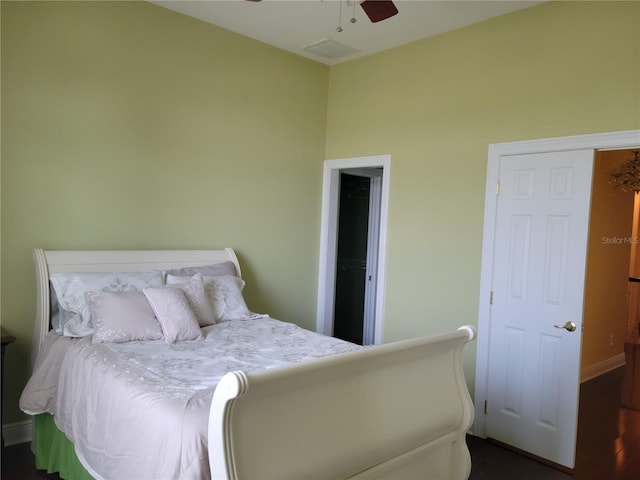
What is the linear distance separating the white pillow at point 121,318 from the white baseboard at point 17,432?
40.1 inches

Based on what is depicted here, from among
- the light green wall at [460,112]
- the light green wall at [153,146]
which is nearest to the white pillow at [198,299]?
the light green wall at [153,146]

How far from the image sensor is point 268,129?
4395 mm

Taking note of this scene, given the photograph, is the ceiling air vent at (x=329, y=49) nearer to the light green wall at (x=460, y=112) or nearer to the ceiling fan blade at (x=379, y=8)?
the light green wall at (x=460, y=112)

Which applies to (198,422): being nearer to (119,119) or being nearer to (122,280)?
(122,280)

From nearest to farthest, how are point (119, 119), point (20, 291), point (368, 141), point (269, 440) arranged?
1. point (269, 440)
2. point (20, 291)
3. point (119, 119)
4. point (368, 141)

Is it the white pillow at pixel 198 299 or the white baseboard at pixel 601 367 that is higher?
the white pillow at pixel 198 299

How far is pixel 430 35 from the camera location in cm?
395

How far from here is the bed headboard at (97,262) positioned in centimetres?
303

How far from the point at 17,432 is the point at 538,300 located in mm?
3509

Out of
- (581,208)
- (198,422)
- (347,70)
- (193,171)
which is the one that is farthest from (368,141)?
(198,422)

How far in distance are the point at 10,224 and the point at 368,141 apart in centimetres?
286

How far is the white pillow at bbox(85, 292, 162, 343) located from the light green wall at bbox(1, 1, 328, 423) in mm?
675

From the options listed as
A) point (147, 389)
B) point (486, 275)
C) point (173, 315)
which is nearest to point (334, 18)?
point (486, 275)

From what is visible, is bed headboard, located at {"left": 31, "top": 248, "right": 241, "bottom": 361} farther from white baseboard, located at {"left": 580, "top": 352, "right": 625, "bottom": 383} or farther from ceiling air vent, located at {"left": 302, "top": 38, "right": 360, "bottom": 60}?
white baseboard, located at {"left": 580, "top": 352, "right": 625, "bottom": 383}
